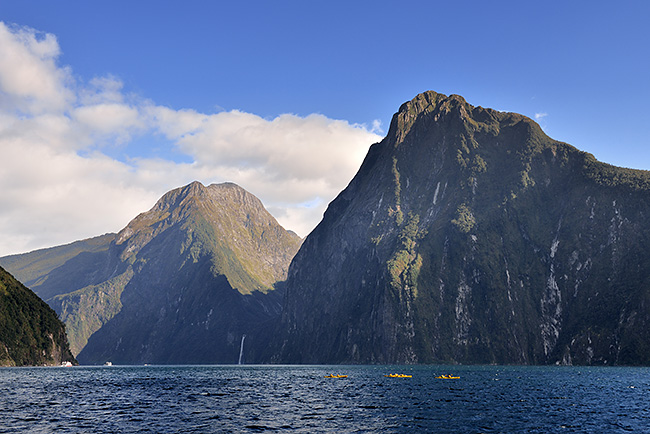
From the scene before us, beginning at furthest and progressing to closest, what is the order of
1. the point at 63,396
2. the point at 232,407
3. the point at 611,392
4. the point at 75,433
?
the point at 611,392 → the point at 63,396 → the point at 232,407 → the point at 75,433

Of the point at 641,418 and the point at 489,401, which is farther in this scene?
the point at 489,401

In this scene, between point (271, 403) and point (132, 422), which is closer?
point (132, 422)

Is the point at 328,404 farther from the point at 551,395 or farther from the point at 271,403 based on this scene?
the point at 551,395

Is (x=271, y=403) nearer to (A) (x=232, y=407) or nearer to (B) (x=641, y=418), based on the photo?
(A) (x=232, y=407)

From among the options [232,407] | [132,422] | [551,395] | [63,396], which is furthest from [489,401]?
[63,396]

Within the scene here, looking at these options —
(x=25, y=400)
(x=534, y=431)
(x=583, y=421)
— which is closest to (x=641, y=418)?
(x=583, y=421)

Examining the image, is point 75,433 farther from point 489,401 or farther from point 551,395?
point 551,395

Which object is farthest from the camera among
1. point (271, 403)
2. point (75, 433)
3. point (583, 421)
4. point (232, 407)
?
point (271, 403)

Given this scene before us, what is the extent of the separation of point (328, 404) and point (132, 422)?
28375 millimetres

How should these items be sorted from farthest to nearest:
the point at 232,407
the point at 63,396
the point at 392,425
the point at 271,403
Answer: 1. the point at 63,396
2. the point at 271,403
3. the point at 232,407
4. the point at 392,425

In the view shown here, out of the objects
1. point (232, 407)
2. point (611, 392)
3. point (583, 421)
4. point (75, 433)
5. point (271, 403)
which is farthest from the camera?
point (611, 392)

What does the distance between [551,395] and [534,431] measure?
4201 cm

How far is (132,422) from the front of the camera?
5753cm

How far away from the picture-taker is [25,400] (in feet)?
257
